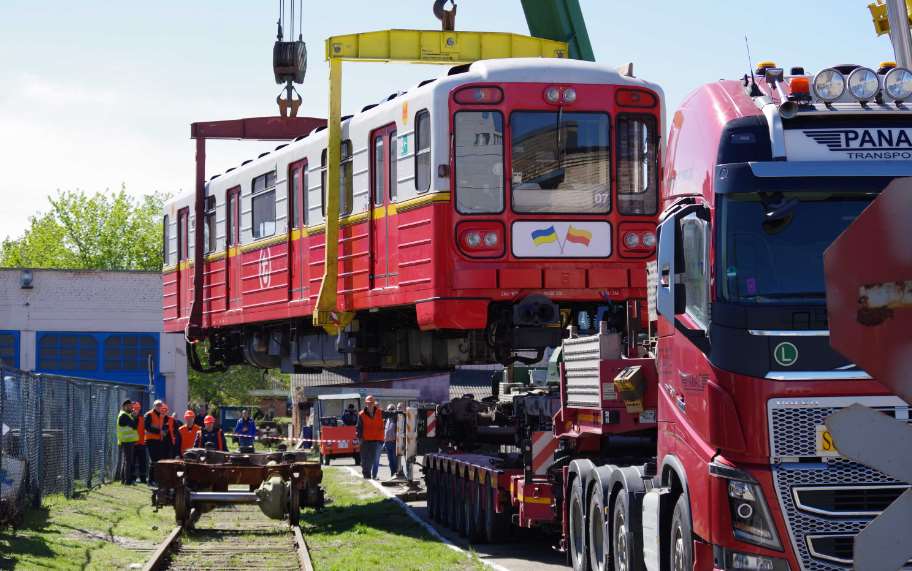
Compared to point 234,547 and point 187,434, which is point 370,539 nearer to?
point 234,547

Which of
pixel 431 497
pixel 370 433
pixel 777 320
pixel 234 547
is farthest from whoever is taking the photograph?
pixel 370 433

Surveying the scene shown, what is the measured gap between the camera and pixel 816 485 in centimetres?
820

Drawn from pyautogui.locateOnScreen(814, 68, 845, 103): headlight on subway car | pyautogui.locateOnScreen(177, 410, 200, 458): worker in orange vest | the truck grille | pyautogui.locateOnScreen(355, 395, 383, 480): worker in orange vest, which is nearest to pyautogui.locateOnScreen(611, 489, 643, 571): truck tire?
the truck grille

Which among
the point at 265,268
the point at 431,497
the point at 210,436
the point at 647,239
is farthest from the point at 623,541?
the point at 210,436

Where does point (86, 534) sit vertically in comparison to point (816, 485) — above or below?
below

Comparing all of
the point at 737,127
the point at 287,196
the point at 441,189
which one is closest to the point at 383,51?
the point at 287,196

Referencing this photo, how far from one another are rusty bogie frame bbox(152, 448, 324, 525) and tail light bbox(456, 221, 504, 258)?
4.94 metres

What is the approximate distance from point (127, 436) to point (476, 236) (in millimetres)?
13803

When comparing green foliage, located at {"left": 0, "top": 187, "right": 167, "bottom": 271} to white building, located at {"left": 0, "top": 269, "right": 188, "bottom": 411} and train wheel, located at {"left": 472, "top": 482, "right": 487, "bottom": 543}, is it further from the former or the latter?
train wheel, located at {"left": 472, "top": 482, "right": 487, "bottom": 543}

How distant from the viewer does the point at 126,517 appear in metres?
20.8

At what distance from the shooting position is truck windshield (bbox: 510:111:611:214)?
15.2m

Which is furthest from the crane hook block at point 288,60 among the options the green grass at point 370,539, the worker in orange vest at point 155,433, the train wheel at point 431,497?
the train wheel at point 431,497

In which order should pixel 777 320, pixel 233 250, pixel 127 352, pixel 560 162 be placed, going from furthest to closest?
pixel 127 352 < pixel 233 250 < pixel 560 162 < pixel 777 320

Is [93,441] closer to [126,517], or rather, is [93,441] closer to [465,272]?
[126,517]
